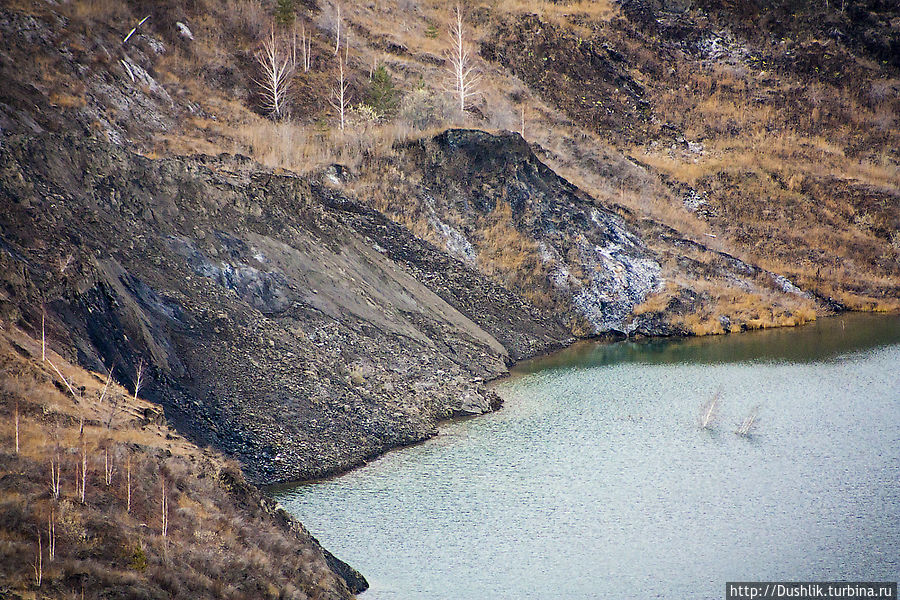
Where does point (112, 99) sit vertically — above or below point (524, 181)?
below

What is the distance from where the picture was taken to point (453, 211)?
52750mm

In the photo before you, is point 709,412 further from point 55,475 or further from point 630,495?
point 55,475

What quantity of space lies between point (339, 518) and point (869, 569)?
14.3 meters

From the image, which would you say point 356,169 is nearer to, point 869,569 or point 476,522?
point 476,522

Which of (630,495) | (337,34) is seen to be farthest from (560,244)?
(337,34)

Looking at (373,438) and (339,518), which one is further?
(373,438)

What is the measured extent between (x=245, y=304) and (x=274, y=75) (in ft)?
92.7

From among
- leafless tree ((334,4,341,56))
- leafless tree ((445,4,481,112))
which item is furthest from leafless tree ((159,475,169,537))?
leafless tree ((334,4,341,56))

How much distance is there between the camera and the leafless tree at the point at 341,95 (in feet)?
192

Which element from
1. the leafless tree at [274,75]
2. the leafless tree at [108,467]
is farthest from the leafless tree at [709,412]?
the leafless tree at [274,75]

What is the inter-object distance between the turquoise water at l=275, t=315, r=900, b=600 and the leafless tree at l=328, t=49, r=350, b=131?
26024mm

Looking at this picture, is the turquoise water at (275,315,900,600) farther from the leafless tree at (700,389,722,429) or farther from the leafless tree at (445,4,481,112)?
the leafless tree at (445,4,481,112)

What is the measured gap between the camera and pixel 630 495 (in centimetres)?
2719

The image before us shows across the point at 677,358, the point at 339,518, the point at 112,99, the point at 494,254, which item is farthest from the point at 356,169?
the point at 339,518
